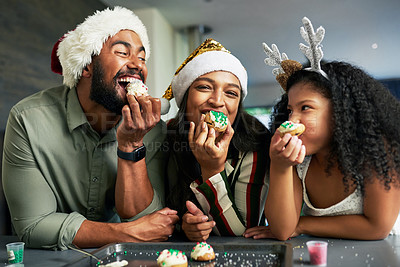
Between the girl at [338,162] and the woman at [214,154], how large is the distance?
0.15 meters

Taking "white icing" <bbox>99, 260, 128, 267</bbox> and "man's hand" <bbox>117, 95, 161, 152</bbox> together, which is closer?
"white icing" <bbox>99, 260, 128, 267</bbox>

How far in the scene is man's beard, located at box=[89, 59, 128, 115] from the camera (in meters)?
1.85

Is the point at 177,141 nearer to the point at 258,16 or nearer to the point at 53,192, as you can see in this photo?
the point at 53,192

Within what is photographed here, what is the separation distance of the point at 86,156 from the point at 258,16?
4.64 m

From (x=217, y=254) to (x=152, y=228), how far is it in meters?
0.38

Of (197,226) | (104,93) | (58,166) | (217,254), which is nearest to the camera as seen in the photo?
(217,254)

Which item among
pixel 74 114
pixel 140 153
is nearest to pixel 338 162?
pixel 140 153

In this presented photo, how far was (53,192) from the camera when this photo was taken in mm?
1722

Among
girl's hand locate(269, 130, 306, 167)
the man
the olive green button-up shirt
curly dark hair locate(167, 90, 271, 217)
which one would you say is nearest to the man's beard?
the man

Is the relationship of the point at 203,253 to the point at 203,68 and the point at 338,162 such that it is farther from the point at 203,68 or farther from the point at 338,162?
the point at 203,68

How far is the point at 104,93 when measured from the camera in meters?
1.85

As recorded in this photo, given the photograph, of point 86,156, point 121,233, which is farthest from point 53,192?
point 121,233

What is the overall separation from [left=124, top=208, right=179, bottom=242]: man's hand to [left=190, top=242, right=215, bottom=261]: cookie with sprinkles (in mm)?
346

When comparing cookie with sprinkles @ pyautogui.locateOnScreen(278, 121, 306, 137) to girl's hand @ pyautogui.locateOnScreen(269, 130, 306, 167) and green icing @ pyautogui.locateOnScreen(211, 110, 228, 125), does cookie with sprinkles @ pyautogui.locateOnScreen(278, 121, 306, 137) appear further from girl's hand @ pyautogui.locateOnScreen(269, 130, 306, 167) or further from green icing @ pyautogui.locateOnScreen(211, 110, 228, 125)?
green icing @ pyautogui.locateOnScreen(211, 110, 228, 125)
